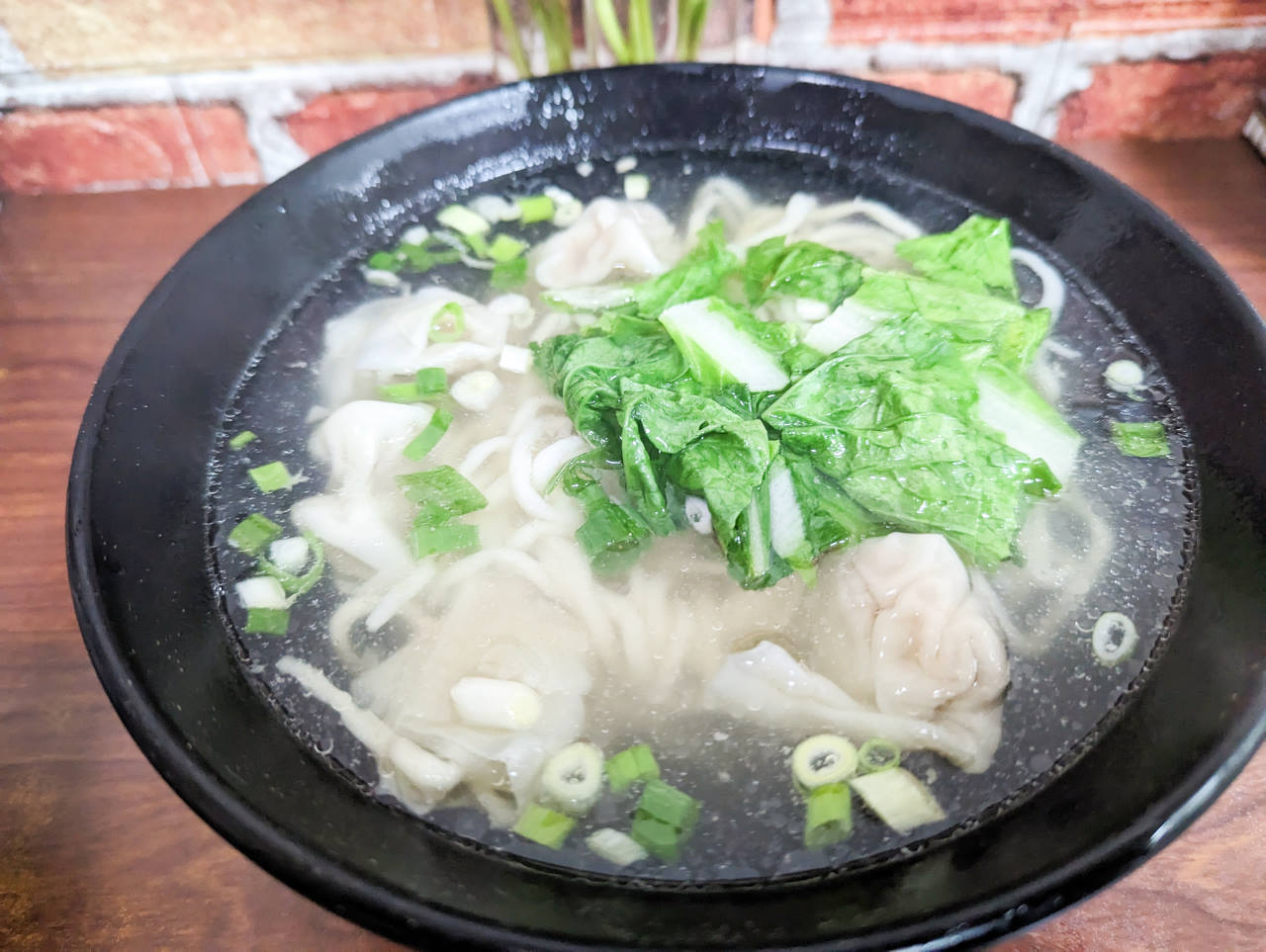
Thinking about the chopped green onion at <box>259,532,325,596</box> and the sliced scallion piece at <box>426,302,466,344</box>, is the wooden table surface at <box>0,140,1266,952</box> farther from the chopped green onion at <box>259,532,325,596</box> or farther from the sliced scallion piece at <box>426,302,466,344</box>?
the sliced scallion piece at <box>426,302,466,344</box>

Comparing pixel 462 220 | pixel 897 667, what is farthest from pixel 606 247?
pixel 897 667

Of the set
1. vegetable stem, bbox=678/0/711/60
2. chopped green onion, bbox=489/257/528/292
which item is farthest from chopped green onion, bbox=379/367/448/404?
vegetable stem, bbox=678/0/711/60

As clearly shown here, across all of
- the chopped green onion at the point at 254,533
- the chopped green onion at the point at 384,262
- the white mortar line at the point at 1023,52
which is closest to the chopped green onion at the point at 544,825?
the chopped green onion at the point at 254,533

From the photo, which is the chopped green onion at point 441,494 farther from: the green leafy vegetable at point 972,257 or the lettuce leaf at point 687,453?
the green leafy vegetable at point 972,257

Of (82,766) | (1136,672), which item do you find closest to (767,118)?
(1136,672)

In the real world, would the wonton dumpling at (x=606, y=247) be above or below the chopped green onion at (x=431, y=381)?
above

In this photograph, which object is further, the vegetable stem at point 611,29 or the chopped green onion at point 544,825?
the vegetable stem at point 611,29
